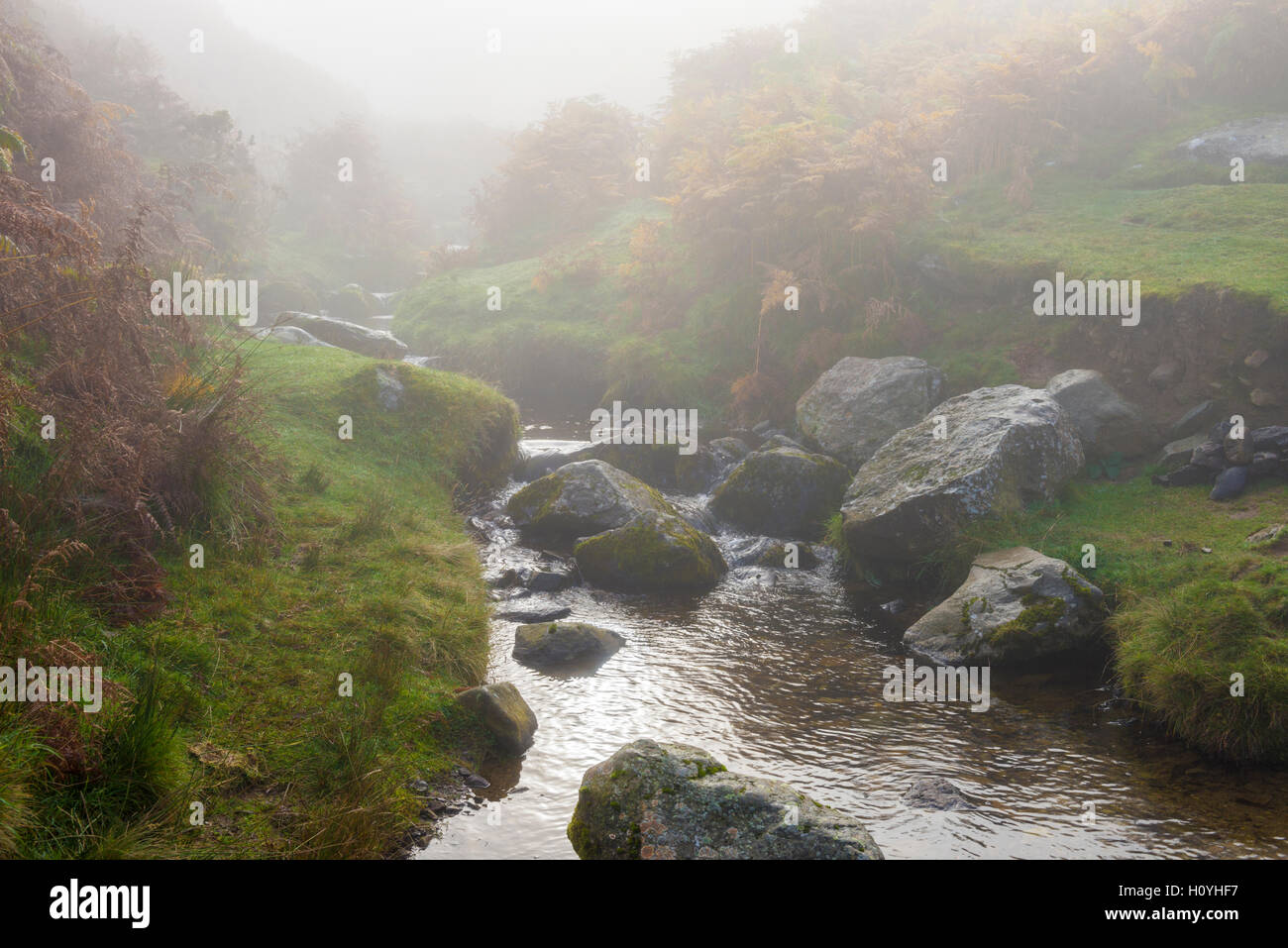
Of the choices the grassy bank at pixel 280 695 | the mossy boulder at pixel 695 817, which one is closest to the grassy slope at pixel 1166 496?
the mossy boulder at pixel 695 817

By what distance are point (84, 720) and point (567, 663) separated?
550 centimetres

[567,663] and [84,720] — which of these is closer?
[84,720]

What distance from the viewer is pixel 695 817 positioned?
5.67 meters

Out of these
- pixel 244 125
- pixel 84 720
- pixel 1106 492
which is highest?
pixel 244 125

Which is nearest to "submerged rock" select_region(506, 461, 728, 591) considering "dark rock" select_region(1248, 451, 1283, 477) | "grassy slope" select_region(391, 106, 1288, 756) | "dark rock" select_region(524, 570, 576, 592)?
"dark rock" select_region(524, 570, 576, 592)

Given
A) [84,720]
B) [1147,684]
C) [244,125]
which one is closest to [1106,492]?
[1147,684]

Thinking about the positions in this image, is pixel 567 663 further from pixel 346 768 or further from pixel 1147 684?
pixel 1147 684

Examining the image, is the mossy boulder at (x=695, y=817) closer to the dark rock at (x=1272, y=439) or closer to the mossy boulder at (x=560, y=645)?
the mossy boulder at (x=560, y=645)

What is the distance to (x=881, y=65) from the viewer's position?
3269cm

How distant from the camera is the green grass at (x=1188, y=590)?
743 centimetres

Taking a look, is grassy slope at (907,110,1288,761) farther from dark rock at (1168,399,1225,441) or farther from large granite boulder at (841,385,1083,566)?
dark rock at (1168,399,1225,441)

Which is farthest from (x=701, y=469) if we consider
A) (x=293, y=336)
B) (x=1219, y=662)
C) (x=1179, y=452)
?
(x=293, y=336)

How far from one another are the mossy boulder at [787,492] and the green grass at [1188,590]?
3237 mm
